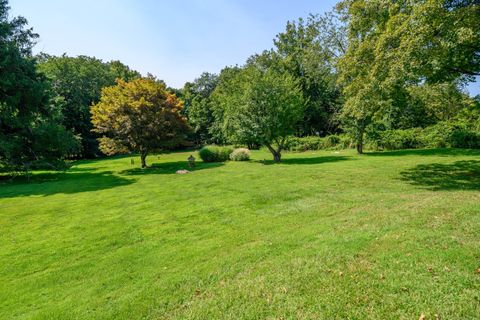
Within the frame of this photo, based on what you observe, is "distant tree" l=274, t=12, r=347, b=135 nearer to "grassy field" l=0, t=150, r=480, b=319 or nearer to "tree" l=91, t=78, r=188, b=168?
"tree" l=91, t=78, r=188, b=168

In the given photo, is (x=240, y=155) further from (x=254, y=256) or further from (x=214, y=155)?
(x=254, y=256)

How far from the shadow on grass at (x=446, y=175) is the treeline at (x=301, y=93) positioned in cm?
265

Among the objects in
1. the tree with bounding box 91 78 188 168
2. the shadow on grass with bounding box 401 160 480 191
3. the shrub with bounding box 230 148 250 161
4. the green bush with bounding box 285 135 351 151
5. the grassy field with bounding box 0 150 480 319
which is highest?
the tree with bounding box 91 78 188 168

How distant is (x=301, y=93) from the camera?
861 inches

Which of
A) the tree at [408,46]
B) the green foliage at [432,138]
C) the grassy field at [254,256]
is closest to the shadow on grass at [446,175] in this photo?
the grassy field at [254,256]

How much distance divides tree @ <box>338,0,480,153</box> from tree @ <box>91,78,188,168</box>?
1299 cm

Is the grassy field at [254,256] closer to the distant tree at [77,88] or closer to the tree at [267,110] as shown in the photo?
the tree at [267,110]

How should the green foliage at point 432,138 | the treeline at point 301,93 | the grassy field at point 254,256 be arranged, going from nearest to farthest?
the grassy field at point 254,256 → the treeline at point 301,93 → the green foliage at point 432,138

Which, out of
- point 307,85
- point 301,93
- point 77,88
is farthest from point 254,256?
point 77,88

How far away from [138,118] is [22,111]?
8247mm

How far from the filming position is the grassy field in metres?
3.39

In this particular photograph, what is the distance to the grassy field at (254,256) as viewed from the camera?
3.39 meters

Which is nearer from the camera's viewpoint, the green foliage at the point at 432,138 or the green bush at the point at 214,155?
the green foliage at the point at 432,138

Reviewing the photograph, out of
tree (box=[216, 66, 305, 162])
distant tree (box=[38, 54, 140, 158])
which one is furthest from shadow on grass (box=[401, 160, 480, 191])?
distant tree (box=[38, 54, 140, 158])
